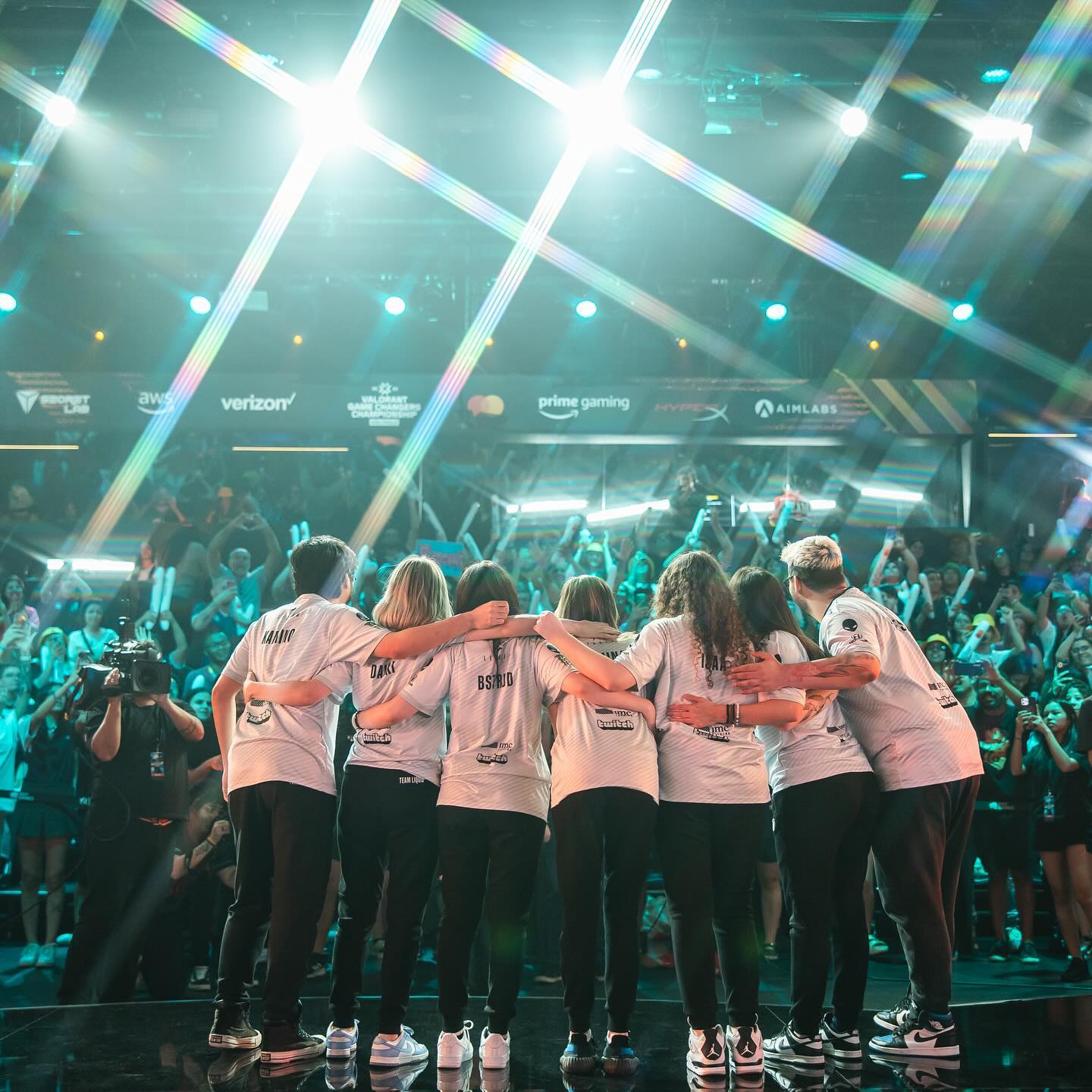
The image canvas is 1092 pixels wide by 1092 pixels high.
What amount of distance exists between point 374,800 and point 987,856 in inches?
186

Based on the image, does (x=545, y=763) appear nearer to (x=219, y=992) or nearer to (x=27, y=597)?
(x=219, y=992)

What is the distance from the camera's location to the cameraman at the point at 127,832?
429cm

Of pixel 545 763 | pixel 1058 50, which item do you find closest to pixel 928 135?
pixel 1058 50

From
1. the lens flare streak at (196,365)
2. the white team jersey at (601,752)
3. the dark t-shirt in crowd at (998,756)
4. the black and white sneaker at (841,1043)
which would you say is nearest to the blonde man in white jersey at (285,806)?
the white team jersey at (601,752)

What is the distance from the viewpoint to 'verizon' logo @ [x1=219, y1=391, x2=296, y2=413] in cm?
1135

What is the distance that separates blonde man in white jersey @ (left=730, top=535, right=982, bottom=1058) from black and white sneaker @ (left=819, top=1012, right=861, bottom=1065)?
12cm

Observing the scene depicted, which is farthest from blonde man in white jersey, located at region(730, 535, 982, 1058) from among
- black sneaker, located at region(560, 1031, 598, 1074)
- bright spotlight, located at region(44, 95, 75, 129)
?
bright spotlight, located at region(44, 95, 75, 129)

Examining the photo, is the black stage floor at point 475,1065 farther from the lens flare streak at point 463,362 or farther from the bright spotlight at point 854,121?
the lens flare streak at point 463,362

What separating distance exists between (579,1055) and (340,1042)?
0.79 metres

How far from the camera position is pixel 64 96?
877cm

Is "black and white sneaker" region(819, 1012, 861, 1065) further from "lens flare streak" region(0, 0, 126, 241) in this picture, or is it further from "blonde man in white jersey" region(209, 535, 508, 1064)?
"lens flare streak" region(0, 0, 126, 241)

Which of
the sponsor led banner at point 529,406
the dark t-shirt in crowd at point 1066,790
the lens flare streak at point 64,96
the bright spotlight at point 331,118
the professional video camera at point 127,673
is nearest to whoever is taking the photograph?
the professional video camera at point 127,673

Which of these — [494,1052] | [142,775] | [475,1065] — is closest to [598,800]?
[494,1052]

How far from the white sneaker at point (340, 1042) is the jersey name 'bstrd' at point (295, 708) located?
762mm
